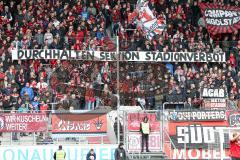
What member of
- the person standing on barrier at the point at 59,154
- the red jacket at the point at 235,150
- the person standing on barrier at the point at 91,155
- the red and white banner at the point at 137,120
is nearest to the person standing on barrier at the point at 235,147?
the red jacket at the point at 235,150

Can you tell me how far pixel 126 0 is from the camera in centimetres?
3384

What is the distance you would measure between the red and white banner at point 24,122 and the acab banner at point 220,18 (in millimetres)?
11640

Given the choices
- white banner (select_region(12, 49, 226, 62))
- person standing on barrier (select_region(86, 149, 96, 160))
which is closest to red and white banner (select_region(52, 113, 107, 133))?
person standing on barrier (select_region(86, 149, 96, 160))

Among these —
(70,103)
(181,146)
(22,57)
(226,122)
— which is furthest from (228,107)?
(22,57)

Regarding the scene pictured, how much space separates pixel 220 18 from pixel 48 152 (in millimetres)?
12770

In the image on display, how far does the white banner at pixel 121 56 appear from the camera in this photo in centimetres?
2897

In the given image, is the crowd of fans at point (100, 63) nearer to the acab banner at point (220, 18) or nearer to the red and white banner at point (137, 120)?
the acab banner at point (220, 18)

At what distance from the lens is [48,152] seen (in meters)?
24.8

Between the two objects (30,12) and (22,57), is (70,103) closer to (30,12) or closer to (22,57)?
(22,57)

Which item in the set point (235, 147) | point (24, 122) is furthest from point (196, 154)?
point (235, 147)

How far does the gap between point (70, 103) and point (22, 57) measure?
4.03 meters

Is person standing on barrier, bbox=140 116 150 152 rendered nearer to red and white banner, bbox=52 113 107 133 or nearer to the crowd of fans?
red and white banner, bbox=52 113 107 133

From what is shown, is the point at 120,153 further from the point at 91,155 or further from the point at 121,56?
the point at 121,56

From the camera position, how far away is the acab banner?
33312 mm
